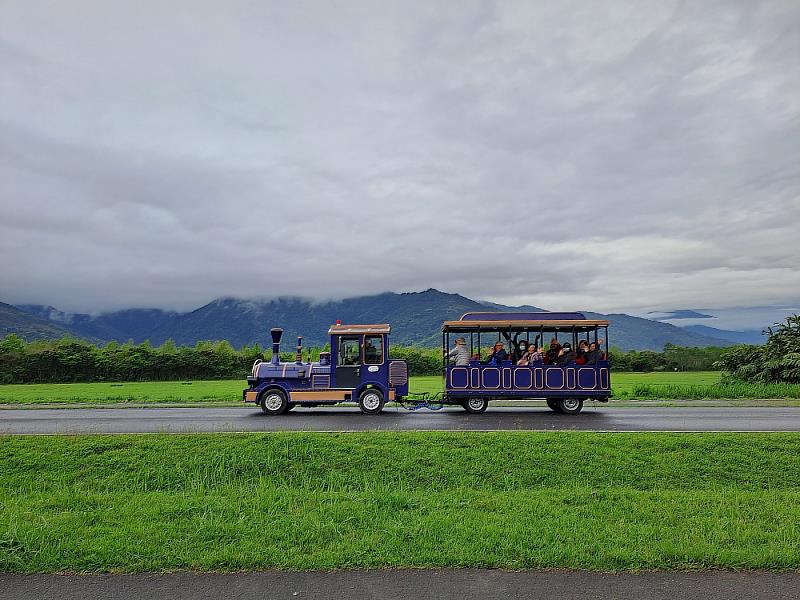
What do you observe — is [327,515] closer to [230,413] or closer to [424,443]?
[424,443]

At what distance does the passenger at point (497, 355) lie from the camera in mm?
19250

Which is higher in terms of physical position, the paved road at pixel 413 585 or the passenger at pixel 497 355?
the passenger at pixel 497 355

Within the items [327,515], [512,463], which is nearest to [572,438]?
[512,463]

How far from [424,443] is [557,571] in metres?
6.18

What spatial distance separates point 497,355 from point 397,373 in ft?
11.1

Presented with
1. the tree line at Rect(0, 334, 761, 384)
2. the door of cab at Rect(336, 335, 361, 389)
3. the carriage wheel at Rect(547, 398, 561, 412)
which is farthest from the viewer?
the tree line at Rect(0, 334, 761, 384)

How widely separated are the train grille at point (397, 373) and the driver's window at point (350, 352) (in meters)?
1.14

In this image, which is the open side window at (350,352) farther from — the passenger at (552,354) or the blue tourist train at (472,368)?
the passenger at (552,354)

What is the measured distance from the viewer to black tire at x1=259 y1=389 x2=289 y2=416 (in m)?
19.6

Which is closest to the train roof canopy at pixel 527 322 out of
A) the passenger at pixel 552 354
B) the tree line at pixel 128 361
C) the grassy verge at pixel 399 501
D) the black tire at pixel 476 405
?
the passenger at pixel 552 354

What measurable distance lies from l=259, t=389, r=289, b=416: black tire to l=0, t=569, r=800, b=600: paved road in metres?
13.4

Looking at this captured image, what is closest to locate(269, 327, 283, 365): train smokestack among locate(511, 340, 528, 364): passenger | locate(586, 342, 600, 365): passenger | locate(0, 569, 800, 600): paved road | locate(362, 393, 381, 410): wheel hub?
locate(362, 393, 381, 410): wheel hub

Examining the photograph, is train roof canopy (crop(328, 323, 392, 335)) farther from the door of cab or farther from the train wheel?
the train wheel

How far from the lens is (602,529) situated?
23.9 ft
